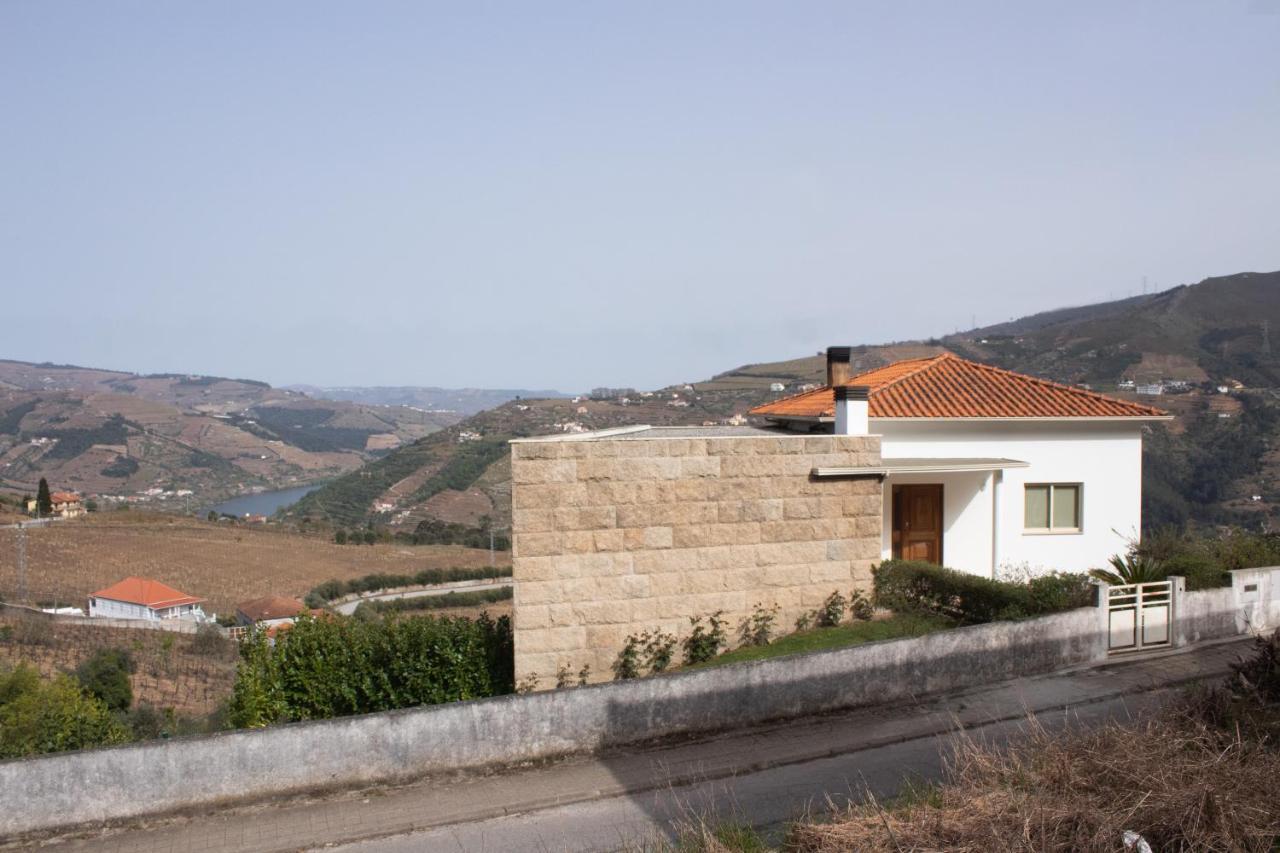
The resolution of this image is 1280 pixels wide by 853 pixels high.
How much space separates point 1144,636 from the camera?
489 inches

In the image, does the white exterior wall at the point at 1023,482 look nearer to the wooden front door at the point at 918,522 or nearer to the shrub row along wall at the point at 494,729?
the wooden front door at the point at 918,522

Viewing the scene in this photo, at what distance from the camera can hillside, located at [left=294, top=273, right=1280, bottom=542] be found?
2093 inches

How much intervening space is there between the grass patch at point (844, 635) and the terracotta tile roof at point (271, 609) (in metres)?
42.7

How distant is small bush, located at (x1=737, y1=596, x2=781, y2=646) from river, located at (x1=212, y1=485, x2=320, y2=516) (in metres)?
135

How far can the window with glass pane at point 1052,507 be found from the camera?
17.4m

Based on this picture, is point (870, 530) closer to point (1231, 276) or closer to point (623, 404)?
point (623, 404)

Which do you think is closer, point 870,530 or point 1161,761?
point 1161,761

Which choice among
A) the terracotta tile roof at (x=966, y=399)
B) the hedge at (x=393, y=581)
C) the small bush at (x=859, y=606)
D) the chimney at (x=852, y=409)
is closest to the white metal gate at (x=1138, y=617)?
the small bush at (x=859, y=606)

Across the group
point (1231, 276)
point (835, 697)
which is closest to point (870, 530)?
point (835, 697)

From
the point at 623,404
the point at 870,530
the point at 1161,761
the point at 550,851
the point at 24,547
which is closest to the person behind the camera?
the point at 1161,761

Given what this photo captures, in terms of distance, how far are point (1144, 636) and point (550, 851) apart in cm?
913

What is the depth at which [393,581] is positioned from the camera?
6781 cm

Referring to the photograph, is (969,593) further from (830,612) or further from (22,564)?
(22,564)

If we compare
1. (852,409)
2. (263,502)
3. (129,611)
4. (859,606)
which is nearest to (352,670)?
(859,606)
